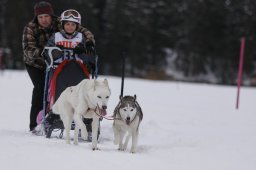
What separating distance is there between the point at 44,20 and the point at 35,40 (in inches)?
12.7

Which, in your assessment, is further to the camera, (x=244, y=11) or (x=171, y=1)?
(x=171, y=1)

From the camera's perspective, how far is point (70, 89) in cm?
626

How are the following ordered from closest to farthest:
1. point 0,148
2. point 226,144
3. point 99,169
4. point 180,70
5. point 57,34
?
point 99,169 < point 0,148 < point 57,34 < point 226,144 < point 180,70

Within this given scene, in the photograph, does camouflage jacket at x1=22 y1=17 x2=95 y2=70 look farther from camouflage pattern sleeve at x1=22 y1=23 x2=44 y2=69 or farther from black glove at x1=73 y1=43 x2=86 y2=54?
black glove at x1=73 y1=43 x2=86 y2=54

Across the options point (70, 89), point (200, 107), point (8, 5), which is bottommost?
point (200, 107)

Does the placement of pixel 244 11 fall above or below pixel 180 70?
above

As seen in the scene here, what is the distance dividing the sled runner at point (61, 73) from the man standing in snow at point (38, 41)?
0.52 metres

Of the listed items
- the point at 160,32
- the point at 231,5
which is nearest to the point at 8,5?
the point at 160,32

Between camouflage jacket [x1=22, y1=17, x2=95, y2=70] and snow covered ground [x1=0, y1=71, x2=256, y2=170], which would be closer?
snow covered ground [x1=0, y1=71, x2=256, y2=170]

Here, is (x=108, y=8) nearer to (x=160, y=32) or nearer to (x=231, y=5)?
(x=160, y=32)

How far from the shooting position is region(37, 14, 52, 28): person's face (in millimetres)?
7515

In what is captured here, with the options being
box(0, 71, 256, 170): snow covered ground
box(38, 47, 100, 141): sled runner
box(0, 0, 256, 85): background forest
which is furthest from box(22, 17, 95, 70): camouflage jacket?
box(0, 0, 256, 85): background forest

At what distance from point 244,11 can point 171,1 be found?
24.1ft

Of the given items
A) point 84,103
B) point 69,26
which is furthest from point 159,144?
point 69,26
